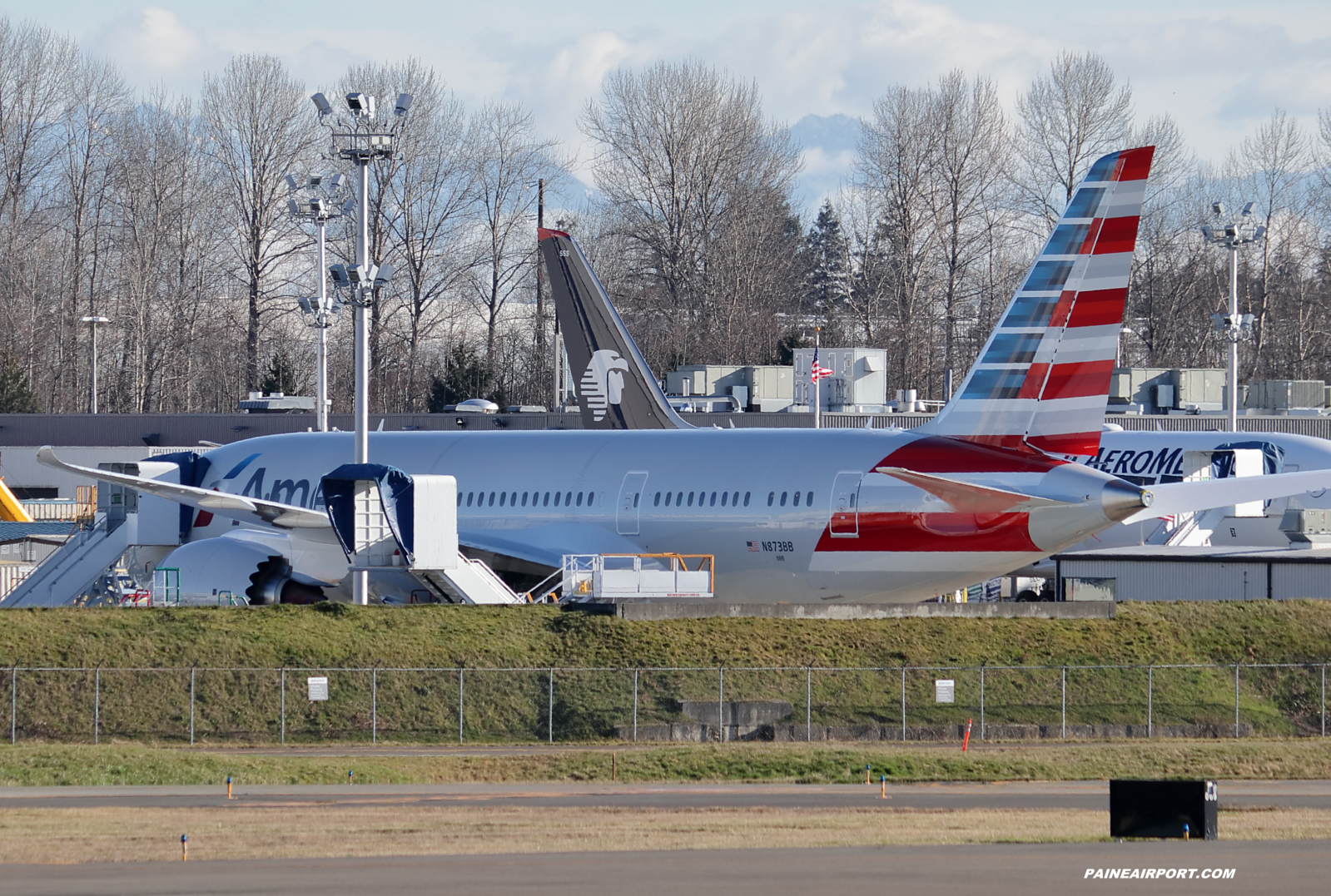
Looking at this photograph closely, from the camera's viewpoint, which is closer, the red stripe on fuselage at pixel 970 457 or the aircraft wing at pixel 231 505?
the red stripe on fuselage at pixel 970 457

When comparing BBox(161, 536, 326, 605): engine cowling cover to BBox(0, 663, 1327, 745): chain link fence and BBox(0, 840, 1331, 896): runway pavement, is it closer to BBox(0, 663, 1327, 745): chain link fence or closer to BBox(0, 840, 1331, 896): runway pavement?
BBox(0, 663, 1327, 745): chain link fence

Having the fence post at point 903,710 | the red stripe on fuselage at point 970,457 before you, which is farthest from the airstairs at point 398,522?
the fence post at point 903,710

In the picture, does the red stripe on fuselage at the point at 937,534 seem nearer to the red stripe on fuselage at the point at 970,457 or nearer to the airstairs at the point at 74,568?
the red stripe on fuselage at the point at 970,457

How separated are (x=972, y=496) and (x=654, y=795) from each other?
9498mm

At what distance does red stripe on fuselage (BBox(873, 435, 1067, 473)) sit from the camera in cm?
2902

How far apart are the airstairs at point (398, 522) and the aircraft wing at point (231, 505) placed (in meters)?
0.83

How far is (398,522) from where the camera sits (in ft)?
104

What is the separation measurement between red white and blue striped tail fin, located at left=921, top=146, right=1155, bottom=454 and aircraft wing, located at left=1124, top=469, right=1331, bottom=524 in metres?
2.19

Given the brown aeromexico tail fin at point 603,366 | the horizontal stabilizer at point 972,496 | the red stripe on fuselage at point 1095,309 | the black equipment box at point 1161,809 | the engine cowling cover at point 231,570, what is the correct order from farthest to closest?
the brown aeromexico tail fin at point 603,366
the engine cowling cover at point 231,570
the red stripe on fuselage at point 1095,309
the horizontal stabilizer at point 972,496
the black equipment box at point 1161,809

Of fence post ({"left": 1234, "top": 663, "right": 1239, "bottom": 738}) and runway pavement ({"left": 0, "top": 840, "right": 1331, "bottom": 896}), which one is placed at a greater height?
runway pavement ({"left": 0, "top": 840, "right": 1331, "bottom": 896})

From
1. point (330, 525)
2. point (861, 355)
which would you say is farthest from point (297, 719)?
point (861, 355)

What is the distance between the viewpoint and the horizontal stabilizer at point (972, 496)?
28609mm
